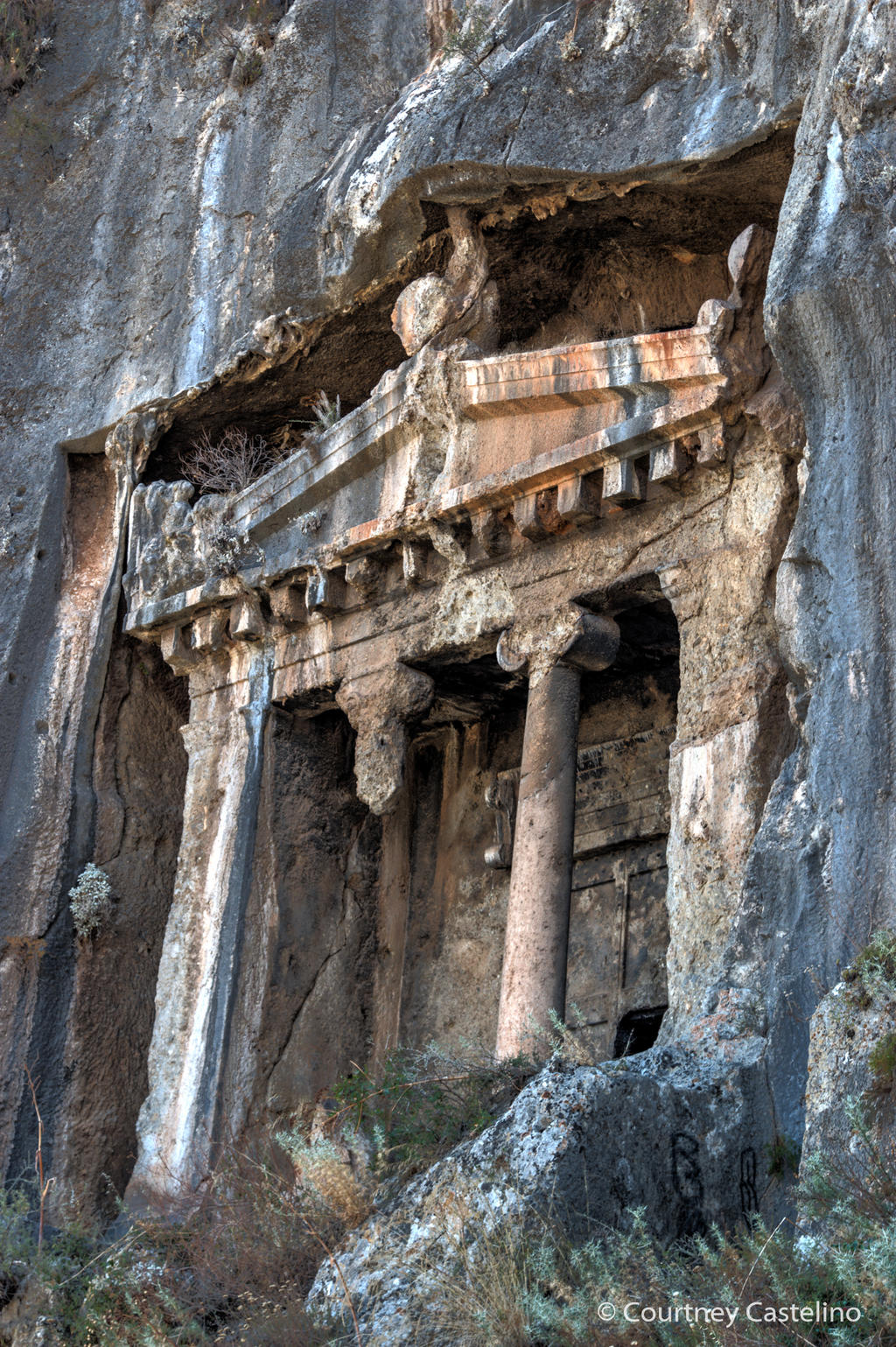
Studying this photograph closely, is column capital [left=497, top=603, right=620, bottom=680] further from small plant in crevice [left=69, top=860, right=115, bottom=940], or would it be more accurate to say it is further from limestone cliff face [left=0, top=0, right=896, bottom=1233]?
small plant in crevice [left=69, top=860, right=115, bottom=940]

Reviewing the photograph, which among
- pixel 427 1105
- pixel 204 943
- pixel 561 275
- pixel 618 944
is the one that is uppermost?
pixel 561 275

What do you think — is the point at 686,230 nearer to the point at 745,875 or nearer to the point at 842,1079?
the point at 745,875

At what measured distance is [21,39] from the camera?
40.2 ft

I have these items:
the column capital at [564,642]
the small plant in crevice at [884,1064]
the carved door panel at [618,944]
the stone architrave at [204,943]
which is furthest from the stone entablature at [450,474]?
the small plant in crevice at [884,1064]

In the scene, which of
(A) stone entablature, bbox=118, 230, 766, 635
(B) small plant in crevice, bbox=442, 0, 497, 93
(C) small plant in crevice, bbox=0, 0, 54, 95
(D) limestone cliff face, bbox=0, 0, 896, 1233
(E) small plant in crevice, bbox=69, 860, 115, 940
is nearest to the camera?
(D) limestone cliff face, bbox=0, 0, 896, 1233

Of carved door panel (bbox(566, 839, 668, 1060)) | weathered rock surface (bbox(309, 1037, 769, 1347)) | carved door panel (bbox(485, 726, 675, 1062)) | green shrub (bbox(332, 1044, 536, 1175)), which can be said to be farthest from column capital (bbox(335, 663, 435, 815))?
weathered rock surface (bbox(309, 1037, 769, 1347))

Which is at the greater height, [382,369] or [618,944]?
[382,369]

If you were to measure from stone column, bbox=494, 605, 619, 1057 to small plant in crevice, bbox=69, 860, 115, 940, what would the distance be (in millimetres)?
3467

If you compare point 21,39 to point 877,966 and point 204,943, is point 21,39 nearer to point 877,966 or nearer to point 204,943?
point 204,943

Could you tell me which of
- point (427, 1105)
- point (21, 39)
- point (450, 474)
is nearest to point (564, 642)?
point (450, 474)

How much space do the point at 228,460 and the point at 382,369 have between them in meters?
1.25

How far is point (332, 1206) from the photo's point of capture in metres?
5.16

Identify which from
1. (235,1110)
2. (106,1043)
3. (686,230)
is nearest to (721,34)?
(686,230)

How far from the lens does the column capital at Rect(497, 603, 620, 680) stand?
7828mm
